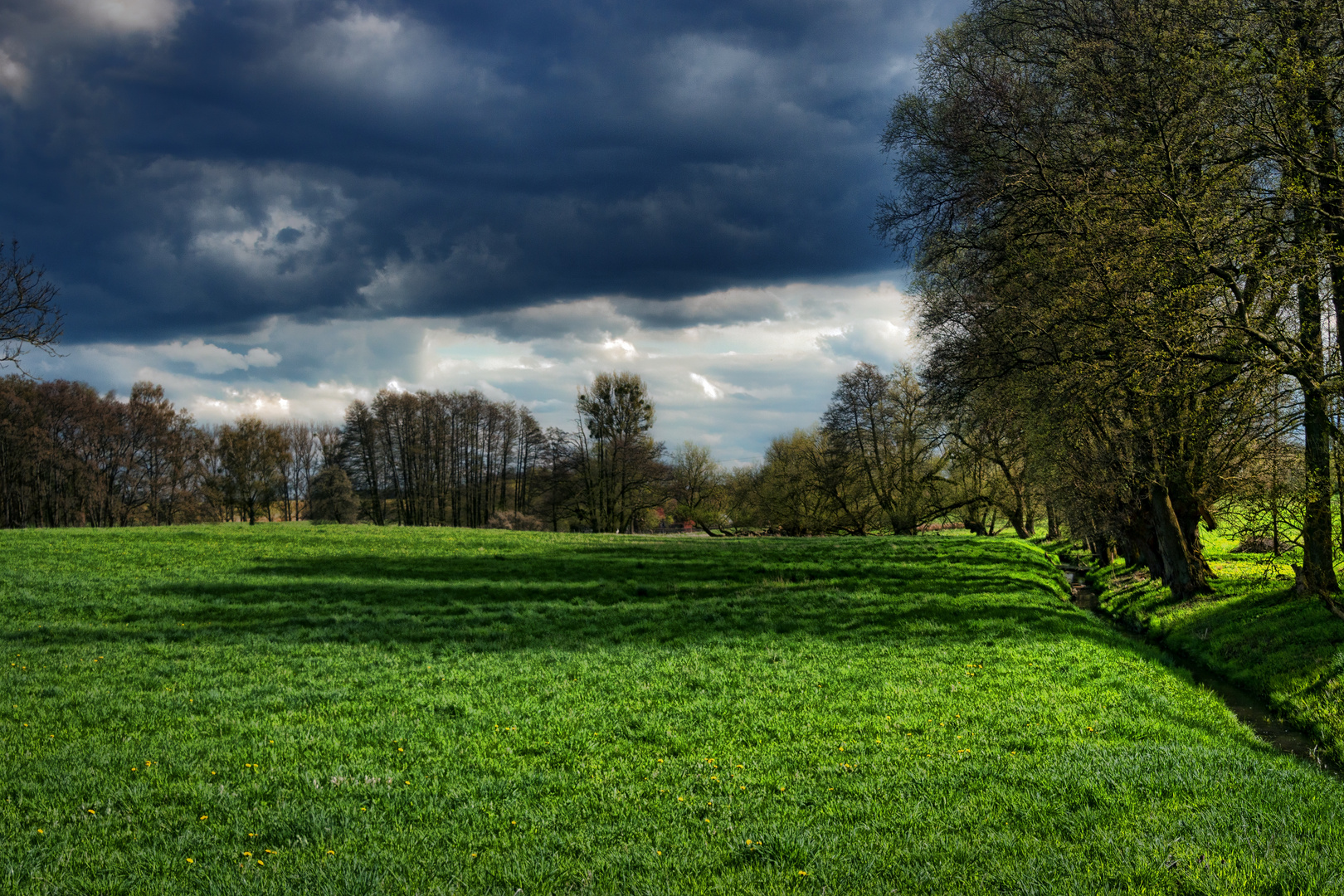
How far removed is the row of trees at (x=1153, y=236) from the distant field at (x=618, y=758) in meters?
5.05

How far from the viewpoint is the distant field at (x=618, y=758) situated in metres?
5.74

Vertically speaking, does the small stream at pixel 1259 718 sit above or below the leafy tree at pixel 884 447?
below

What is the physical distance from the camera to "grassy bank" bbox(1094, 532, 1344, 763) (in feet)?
38.5

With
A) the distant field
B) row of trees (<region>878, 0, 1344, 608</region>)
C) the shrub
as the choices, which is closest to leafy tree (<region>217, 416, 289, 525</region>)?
the shrub

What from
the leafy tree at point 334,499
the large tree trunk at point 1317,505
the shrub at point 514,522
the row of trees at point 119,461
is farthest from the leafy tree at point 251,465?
the large tree trunk at point 1317,505

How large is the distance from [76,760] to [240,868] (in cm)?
385

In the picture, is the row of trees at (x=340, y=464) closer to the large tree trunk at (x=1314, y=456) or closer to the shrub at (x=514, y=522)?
the shrub at (x=514, y=522)

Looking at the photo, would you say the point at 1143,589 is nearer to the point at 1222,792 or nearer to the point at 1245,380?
the point at 1245,380

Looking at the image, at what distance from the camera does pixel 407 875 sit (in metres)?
5.61

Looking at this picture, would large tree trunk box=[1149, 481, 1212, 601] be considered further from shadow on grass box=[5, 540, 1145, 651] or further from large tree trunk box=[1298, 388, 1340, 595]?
large tree trunk box=[1298, 388, 1340, 595]

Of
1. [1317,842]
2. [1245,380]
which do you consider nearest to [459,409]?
[1245,380]

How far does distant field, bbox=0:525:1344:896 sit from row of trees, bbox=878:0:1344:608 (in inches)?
199

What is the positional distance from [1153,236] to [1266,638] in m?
8.64

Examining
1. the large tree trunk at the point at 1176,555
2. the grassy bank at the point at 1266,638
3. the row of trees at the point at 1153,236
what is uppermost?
the row of trees at the point at 1153,236
